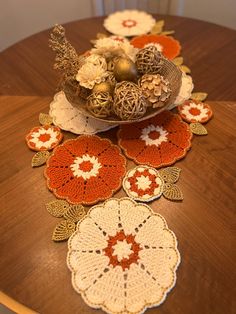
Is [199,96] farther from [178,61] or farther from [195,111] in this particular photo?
[178,61]

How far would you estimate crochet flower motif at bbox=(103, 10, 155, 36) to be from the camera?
3.39ft

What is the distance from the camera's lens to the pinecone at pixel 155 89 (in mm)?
691

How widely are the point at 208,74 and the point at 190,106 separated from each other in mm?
149

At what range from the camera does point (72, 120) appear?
78 centimetres

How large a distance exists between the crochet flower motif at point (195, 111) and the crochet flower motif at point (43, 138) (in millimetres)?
302

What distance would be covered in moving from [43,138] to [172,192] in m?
0.33

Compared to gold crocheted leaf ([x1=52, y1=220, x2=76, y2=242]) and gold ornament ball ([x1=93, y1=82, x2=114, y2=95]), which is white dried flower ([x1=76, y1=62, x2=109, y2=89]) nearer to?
gold ornament ball ([x1=93, y1=82, x2=114, y2=95])

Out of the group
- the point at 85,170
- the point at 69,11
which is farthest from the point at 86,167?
the point at 69,11

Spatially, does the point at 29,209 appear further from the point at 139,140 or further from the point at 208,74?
the point at 208,74

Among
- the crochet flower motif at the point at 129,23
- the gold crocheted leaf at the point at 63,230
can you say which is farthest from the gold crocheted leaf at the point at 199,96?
the gold crocheted leaf at the point at 63,230

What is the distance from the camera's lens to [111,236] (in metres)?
0.57

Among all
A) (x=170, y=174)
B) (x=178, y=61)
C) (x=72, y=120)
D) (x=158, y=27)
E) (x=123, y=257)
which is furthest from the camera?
(x=158, y=27)

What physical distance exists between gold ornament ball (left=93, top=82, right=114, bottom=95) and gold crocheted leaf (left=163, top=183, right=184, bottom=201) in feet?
0.79

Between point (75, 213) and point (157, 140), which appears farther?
point (157, 140)
